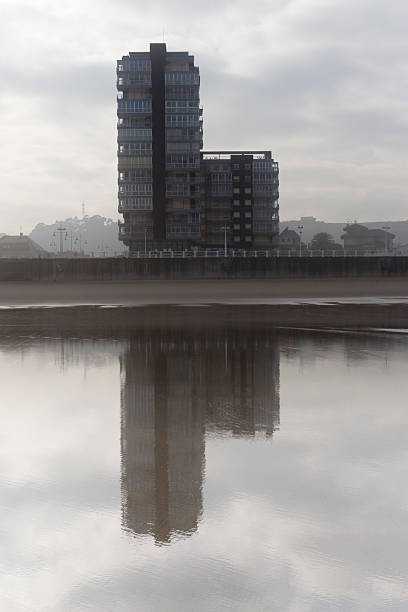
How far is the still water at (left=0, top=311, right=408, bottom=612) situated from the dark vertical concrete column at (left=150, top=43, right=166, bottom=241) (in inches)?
4708

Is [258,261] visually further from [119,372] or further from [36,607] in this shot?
[36,607]

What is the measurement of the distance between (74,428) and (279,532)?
18.4 ft

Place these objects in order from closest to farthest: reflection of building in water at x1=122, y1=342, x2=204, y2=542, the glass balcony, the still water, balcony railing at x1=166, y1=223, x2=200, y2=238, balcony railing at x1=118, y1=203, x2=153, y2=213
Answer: the still water
reflection of building in water at x1=122, y1=342, x2=204, y2=542
the glass balcony
balcony railing at x1=118, y1=203, x2=153, y2=213
balcony railing at x1=166, y1=223, x2=200, y2=238

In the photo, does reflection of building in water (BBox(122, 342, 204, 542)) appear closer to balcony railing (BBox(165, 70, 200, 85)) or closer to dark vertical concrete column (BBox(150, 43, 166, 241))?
dark vertical concrete column (BBox(150, 43, 166, 241))

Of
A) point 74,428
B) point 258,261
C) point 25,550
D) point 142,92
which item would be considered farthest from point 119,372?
point 142,92

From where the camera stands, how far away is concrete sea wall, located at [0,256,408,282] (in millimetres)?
94938

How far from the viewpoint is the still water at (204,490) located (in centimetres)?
597

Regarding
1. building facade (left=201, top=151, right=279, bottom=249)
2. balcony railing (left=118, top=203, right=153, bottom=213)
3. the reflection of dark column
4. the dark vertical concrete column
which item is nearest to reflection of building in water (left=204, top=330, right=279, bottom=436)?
the reflection of dark column

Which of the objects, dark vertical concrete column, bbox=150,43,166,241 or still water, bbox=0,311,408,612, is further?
dark vertical concrete column, bbox=150,43,166,241

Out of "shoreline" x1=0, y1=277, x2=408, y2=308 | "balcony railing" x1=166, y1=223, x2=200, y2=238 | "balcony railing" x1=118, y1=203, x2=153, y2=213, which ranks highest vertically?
"balcony railing" x1=118, y1=203, x2=153, y2=213

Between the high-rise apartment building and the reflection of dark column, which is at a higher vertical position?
the high-rise apartment building

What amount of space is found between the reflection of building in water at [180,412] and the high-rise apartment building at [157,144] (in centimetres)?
11327

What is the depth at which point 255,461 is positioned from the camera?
9750 millimetres

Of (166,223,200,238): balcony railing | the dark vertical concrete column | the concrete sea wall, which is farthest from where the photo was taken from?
(166,223,200,238): balcony railing
